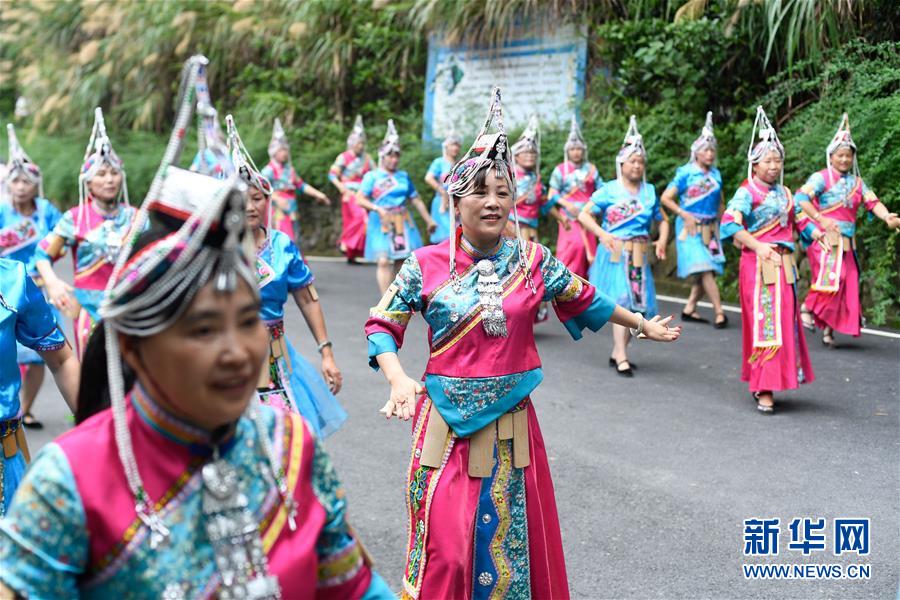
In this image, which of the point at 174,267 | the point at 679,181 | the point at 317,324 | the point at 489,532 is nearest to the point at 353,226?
the point at 679,181

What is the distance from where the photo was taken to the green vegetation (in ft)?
37.1

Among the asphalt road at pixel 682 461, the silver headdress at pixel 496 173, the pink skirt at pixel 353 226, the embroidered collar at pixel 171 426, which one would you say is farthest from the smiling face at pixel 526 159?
the embroidered collar at pixel 171 426

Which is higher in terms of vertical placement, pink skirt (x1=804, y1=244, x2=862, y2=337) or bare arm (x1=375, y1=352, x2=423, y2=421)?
bare arm (x1=375, y1=352, x2=423, y2=421)

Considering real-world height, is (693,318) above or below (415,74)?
below

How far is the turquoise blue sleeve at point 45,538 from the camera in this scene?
6.17 feet

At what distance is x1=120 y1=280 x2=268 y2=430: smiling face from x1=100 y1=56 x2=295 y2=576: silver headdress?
26mm

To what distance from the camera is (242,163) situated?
501 cm

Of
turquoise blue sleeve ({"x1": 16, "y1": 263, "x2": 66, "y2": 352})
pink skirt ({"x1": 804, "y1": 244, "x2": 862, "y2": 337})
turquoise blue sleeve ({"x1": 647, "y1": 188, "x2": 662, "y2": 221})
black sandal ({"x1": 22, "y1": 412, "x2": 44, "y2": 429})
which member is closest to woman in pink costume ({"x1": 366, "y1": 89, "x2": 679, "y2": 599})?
turquoise blue sleeve ({"x1": 16, "y1": 263, "x2": 66, "y2": 352})

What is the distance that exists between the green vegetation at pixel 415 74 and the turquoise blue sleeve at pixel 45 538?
29.7 ft

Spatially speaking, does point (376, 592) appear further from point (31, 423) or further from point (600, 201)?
point (600, 201)

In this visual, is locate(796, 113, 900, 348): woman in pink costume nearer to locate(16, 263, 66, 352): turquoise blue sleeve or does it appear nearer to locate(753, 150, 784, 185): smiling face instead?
locate(753, 150, 784, 185): smiling face

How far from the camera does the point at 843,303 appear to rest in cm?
939

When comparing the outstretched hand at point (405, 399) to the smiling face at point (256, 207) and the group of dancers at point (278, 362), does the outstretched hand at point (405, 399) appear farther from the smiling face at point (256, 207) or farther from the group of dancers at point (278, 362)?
the smiling face at point (256, 207)

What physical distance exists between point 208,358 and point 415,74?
1839 cm
